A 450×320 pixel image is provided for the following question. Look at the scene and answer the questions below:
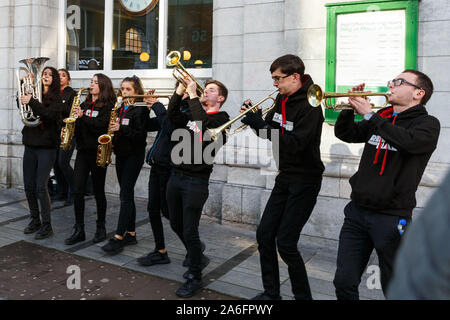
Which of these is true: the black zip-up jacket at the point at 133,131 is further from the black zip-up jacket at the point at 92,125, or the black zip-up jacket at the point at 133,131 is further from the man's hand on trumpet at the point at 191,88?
the man's hand on trumpet at the point at 191,88

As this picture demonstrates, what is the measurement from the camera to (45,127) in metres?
5.72

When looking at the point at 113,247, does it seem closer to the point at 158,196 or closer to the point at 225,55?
the point at 158,196

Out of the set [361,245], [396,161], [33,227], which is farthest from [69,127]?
[396,161]

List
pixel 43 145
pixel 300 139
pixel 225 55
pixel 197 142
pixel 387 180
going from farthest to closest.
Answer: pixel 225 55 → pixel 43 145 → pixel 197 142 → pixel 300 139 → pixel 387 180

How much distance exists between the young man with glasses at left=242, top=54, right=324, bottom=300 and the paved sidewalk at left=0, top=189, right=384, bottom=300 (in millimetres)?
576

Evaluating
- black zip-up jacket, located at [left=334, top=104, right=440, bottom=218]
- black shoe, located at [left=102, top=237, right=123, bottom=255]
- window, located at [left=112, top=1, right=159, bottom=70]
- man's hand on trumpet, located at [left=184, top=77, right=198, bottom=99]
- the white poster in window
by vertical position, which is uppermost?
window, located at [left=112, top=1, right=159, bottom=70]

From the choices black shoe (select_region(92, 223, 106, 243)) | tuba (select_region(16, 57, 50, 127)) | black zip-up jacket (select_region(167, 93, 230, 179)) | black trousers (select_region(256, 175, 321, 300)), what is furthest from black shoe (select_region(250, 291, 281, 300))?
tuba (select_region(16, 57, 50, 127))

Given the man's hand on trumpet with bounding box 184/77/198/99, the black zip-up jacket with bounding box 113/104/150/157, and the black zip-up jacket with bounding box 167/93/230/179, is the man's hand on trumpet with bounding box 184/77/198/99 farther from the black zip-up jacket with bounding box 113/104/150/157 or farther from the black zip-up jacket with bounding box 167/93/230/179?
the black zip-up jacket with bounding box 113/104/150/157

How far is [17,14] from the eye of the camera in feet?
29.5

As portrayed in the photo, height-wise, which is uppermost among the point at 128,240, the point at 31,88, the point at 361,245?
the point at 31,88

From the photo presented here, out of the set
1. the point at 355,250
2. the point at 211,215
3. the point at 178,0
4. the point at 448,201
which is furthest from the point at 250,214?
the point at 448,201

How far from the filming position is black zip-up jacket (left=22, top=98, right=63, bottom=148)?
561 cm

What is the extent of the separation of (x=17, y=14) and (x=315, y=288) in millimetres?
8141

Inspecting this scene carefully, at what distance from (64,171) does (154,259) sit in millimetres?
3461
